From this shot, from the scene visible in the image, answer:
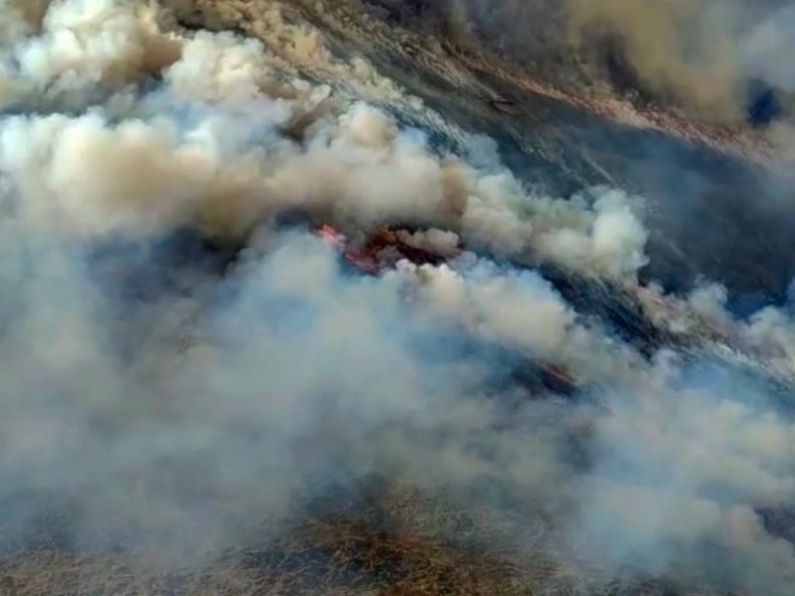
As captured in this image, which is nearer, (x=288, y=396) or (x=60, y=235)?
(x=288, y=396)

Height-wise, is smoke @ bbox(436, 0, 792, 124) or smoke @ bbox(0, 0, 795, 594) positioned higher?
smoke @ bbox(436, 0, 792, 124)

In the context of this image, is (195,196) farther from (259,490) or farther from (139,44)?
(259,490)

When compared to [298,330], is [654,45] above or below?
above

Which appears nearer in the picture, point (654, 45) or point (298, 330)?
point (298, 330)

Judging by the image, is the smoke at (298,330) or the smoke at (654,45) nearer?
the smoke at (298,330)

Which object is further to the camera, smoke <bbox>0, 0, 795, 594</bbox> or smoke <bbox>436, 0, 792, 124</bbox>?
smoke <bbox>436, 0, 792, 124</bbox>

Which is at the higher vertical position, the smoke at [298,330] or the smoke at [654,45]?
the smoke at [654,45]

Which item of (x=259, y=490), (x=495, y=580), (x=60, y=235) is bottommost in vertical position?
(x=60, y=235)

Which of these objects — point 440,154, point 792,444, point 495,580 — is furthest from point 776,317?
point 495,580
